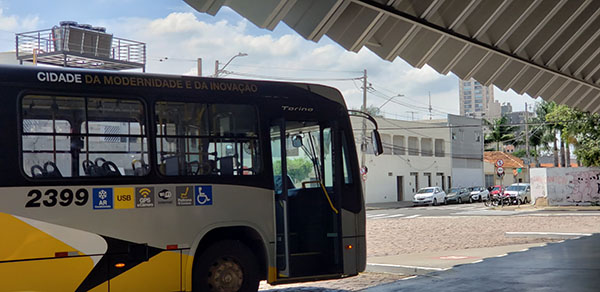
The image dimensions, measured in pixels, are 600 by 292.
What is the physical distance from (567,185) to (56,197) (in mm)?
38880

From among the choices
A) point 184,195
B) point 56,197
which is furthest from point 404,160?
point 56,197

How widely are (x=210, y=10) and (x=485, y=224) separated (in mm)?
22258

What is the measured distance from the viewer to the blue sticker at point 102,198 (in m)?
8.05

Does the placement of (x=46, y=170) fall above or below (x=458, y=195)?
above

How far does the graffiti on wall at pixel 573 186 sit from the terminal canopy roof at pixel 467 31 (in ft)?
84.7

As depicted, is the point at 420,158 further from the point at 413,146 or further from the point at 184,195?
the point at 184,195

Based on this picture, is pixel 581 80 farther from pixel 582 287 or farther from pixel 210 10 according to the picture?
pixel 210 10

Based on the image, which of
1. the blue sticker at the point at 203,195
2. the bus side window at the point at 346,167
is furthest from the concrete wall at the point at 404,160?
the blue sticker at the point at 203,195

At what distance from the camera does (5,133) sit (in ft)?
25.2

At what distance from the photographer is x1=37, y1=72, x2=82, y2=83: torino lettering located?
8047 mm

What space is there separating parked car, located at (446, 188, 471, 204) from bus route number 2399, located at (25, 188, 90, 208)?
47.7 meters

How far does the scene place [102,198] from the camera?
8.09m

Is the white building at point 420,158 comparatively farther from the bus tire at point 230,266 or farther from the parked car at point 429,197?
the bus tire at point 230,266

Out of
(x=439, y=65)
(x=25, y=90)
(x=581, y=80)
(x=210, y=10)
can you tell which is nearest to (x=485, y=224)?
(x=581, y=80)
